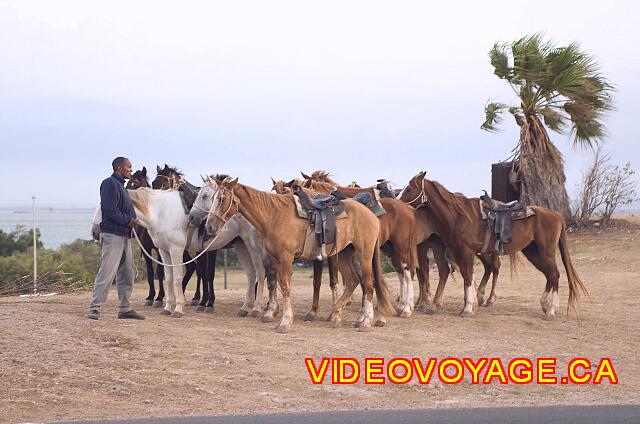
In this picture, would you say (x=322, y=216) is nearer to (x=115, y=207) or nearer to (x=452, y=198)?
(x=115, y=207)

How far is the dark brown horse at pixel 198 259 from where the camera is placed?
41.2 ft

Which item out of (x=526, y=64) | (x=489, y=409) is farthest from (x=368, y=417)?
(x=526, y=64)

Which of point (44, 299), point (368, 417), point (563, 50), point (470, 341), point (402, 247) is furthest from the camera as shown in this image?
point (563, 50)

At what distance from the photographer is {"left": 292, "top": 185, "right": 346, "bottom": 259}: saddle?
1143cm

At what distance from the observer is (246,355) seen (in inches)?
385

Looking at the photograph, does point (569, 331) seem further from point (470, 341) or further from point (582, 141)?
point (582, 141)

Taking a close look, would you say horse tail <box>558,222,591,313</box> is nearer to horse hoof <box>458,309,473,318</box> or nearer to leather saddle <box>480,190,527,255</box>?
leather saddle <box>480,190,527,255</box>

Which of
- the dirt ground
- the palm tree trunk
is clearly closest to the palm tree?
the palm tree trunk

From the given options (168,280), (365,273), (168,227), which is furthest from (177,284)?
(365,273)

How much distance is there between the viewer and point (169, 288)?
12.6 metres

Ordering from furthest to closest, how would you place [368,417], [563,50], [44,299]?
[563,50], [44,299], [368,417]

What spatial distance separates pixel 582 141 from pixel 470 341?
1621 centimetres

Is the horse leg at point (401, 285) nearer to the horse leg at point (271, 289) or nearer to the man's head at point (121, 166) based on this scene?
the horse leg at point (271, 289)

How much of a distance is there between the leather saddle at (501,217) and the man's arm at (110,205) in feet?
18.5
